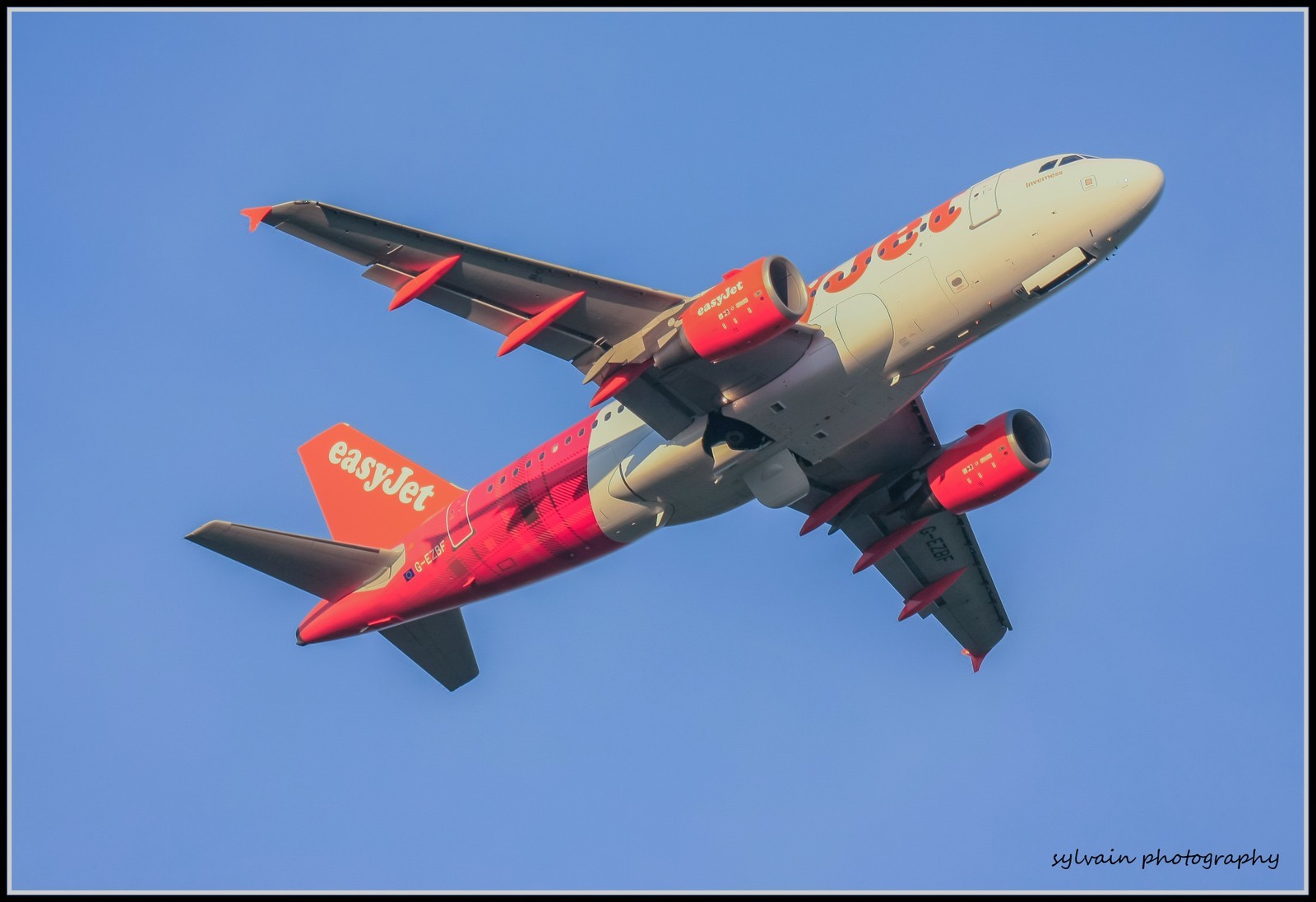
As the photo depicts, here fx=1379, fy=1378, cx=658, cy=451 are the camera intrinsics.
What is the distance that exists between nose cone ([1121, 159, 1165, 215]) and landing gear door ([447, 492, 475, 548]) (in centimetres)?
1894

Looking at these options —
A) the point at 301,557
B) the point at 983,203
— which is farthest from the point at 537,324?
the point at 301,557

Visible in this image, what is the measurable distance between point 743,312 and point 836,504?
10.8 m

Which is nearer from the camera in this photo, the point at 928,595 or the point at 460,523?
the point at 460,523

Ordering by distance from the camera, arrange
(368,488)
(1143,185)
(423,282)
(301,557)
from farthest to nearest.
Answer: (368,488) < (301,557) < (423,282) < (1143,185)

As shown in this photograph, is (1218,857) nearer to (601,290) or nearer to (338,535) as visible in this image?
(601,290)

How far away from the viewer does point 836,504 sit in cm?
3975

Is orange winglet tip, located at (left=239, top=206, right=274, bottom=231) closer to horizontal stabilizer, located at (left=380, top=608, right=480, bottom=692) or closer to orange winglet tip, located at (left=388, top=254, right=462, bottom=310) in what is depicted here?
orange winglet tip, located at (left=388, top=254, right=462, bottom=310)

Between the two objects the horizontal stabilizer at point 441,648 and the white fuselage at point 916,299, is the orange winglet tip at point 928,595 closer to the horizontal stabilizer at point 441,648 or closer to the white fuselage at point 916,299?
the white fuselage at point 916,299

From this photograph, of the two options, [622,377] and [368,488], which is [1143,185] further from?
[368,488]

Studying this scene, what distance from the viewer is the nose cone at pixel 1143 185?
100ft

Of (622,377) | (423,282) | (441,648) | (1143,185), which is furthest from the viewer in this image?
(441,648)

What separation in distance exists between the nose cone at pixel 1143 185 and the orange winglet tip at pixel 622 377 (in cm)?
1138

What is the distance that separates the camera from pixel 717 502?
3619cm

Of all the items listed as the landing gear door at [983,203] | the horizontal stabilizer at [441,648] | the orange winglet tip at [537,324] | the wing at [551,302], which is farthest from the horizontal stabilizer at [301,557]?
the landing gear door at [983,203]
